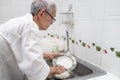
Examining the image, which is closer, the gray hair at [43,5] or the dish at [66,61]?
the gray hair at [43,5]

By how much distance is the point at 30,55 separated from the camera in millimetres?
Answer: 817

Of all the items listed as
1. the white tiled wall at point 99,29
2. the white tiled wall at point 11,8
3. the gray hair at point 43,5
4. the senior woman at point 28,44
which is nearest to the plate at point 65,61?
the white tiled wall at point 99,29

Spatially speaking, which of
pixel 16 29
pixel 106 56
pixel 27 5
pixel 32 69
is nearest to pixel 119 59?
pixel 106 56

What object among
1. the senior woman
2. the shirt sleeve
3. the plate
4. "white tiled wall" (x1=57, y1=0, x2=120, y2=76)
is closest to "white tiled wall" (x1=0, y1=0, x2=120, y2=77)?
"white tiled wall" (x1=57, y1=0, x2=120, y2=76)

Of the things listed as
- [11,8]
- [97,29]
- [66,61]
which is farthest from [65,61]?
[11,8]

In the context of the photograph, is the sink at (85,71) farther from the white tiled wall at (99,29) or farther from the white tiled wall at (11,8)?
the white tiled wall at (11,8)

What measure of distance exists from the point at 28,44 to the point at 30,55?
0.19 feet

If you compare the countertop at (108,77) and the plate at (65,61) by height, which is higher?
the plate at (65,61)

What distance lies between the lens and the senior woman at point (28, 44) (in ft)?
2.72

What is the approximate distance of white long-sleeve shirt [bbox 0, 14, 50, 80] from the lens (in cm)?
82

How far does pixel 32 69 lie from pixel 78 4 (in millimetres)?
799

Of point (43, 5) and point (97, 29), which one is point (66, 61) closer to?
point (97, 29)

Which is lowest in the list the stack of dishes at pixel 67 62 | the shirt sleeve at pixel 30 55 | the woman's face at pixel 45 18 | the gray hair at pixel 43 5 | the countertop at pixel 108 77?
the countertop at pixel 108 77

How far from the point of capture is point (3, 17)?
6.05 ft
